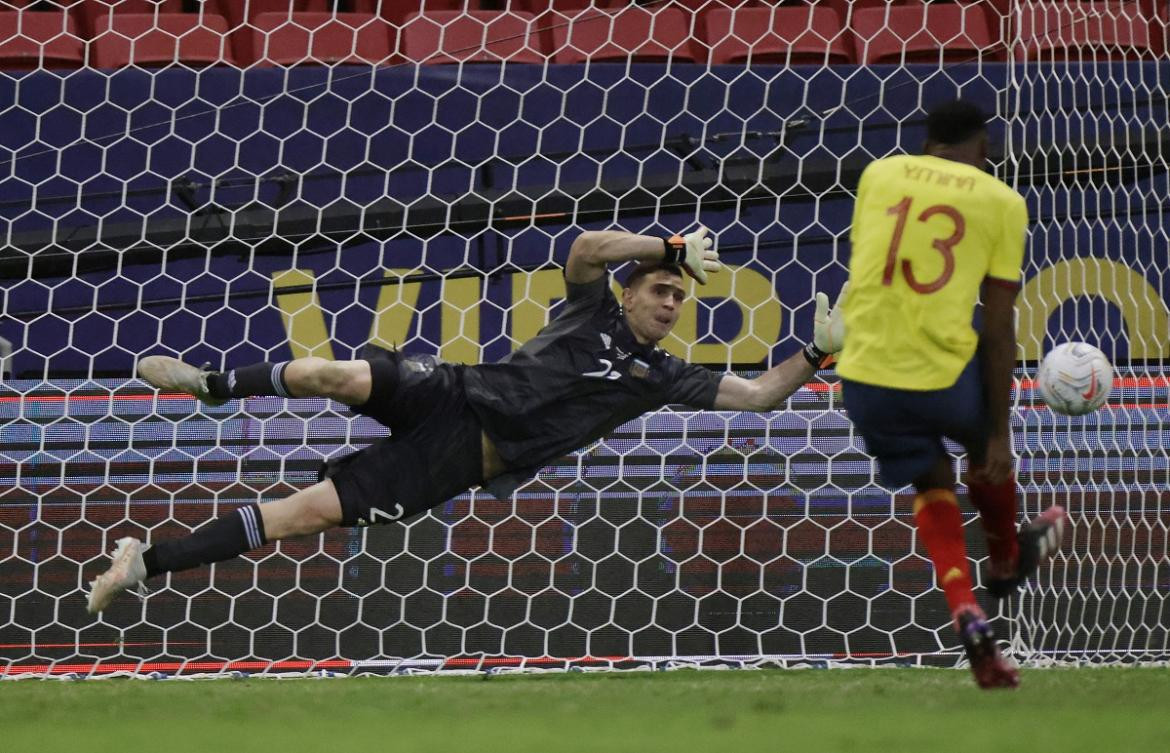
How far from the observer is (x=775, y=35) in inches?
303

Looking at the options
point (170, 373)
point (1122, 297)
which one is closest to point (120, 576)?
point (170, 373)

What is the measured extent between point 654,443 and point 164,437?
1.90 m

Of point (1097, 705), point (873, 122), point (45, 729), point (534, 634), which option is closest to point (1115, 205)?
point (873, 122)

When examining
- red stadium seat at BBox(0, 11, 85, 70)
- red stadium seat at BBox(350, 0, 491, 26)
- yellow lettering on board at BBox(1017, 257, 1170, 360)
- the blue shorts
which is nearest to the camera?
the blue shorts

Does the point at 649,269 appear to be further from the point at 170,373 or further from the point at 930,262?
the point at 170,373

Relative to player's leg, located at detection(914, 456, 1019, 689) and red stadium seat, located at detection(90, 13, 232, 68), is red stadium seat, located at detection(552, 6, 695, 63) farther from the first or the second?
player's leg, located at detection(914, 456, 1019, 689)

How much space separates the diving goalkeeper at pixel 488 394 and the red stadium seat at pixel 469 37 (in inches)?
116

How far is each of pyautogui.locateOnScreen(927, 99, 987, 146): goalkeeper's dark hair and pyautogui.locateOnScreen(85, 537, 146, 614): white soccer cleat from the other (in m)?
2.51

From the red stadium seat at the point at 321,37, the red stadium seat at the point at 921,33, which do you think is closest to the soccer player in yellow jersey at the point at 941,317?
the red stadium seat at the point at 921,33

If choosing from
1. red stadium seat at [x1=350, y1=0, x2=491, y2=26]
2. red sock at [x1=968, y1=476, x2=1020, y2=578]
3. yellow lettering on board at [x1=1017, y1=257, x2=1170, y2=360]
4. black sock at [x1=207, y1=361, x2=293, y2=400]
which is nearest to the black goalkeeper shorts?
black sock at [x1=207, y1=361, x2=293, y2=400]

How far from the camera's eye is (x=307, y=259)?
22.4 feet

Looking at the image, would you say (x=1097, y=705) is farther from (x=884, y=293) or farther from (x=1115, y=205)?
(x=1115, y=205)

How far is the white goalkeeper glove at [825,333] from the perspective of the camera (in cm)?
462

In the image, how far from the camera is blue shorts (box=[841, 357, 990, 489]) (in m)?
3.65
